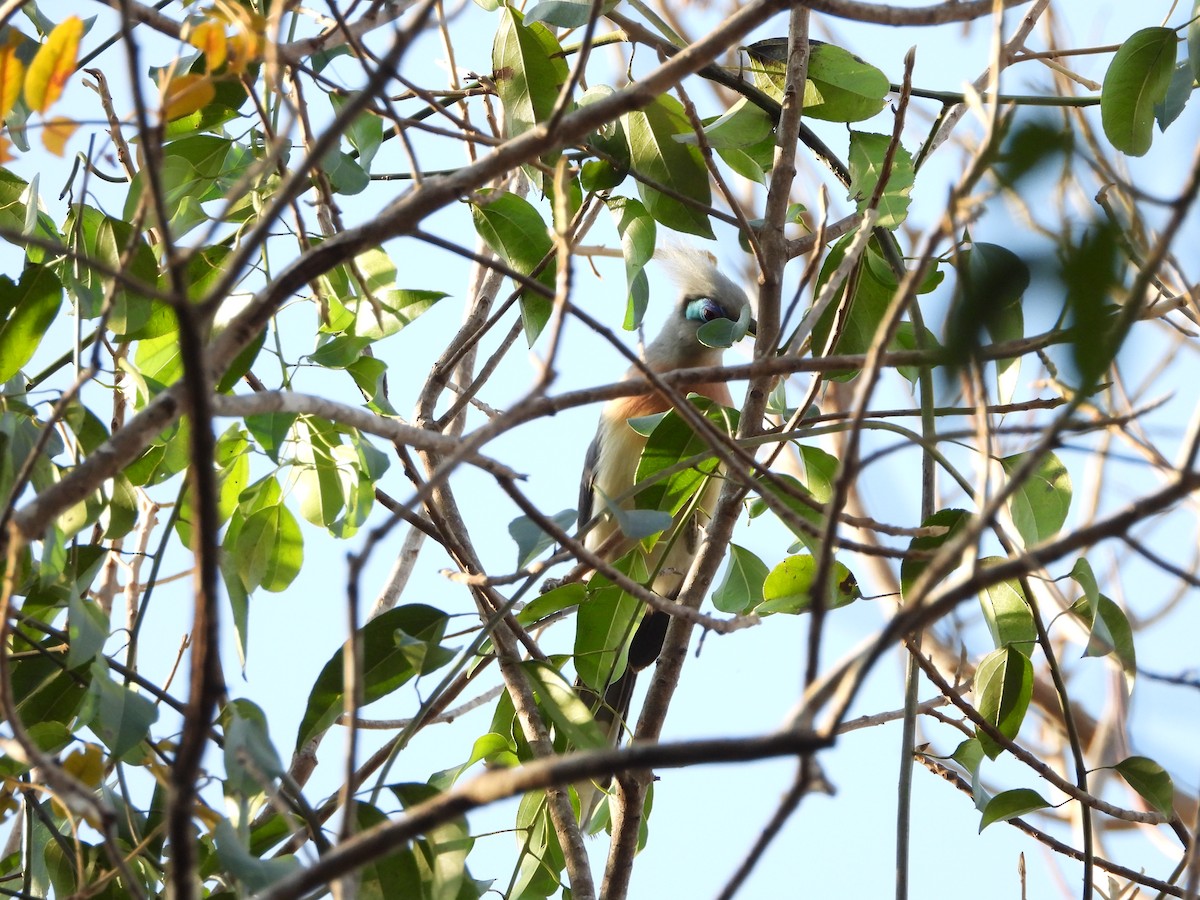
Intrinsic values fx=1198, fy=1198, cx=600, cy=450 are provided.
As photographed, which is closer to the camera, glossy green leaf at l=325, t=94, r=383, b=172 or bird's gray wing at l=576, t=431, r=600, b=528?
glossy green leaf at l=325, t=94, r=383, b=172

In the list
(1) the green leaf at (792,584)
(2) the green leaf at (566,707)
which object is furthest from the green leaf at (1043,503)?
(2) the green leaf at (566,707)

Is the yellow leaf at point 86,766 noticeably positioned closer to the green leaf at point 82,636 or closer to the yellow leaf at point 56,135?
the green leaf at point 82,636

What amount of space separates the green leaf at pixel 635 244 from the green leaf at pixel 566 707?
1.92ft

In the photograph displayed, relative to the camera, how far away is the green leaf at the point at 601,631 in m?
1.66

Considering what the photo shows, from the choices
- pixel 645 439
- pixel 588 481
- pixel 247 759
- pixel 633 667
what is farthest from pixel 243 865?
pixel 588 481

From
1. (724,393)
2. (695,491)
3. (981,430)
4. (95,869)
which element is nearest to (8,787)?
(95,869)

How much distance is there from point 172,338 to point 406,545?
1.07 m

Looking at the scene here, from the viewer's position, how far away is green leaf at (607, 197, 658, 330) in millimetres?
1708

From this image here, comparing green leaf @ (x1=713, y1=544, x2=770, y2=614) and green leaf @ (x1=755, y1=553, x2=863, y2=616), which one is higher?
green leaf @ (x1=713, y1=544, x2=770, y2=614)

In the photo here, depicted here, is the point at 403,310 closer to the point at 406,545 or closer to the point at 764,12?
the point at 764,12

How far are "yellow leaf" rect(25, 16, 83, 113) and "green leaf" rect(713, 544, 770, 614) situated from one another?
120 centimetres

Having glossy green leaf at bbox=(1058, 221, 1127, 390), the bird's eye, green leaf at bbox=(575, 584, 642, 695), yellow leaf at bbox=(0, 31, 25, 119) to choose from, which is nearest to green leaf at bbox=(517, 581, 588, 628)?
green leaf at bbox=(575, 584, 642, 695)

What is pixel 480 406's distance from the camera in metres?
→ 2.37

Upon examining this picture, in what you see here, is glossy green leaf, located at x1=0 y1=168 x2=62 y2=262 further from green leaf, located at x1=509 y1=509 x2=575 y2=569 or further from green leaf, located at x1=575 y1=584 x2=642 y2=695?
green leaf, located at x1=575 y1=584 x2=642 y2=695
